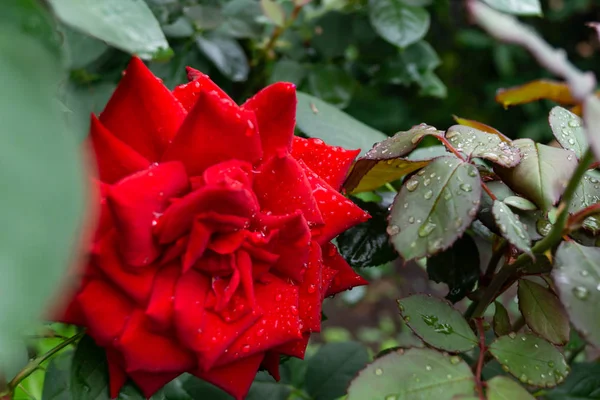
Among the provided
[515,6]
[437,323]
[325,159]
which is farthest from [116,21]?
[515,6]

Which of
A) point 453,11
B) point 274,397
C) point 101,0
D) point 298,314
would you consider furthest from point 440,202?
point 453,11

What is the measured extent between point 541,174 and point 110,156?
31cm

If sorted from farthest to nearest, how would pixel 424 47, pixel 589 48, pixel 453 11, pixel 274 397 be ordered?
pixel 589 48 → pixel 453 11 → pixel 424 47 → pixel 274 397

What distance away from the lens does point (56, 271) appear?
0.19 metres

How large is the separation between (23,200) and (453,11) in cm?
240

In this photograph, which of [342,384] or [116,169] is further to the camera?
[342,384]

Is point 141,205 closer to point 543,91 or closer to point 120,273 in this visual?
point 120,273

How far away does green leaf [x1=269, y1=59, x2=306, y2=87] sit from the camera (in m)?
0.84

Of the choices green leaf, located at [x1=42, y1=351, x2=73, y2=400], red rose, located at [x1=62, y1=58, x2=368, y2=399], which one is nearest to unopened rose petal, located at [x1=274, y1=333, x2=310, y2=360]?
red rose, located at [x1=62, y1=58, x2=368, y2=399]

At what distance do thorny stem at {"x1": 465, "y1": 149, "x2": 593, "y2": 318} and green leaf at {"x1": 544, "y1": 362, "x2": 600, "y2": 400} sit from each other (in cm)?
15

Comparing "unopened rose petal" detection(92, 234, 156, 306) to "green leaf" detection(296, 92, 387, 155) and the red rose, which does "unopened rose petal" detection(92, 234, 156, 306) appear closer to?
the red rose

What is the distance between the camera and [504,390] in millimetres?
387

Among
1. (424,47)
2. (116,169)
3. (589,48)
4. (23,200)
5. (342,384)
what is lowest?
(589,48)

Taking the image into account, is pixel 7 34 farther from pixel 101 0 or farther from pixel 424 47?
pixel 424 47
